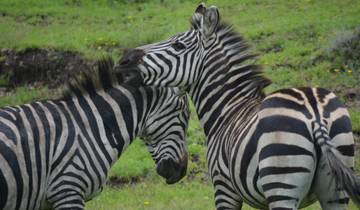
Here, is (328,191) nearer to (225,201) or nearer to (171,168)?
(225,201)

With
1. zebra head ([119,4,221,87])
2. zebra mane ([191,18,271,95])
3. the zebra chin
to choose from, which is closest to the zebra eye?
zebra head ([119,4,221,87])

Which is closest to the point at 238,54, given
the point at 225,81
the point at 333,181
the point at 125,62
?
the point at 225,81

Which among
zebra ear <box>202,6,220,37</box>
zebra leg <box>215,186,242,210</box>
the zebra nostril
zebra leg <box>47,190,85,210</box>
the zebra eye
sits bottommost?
zebra leg <box>215,186,242,210</box>

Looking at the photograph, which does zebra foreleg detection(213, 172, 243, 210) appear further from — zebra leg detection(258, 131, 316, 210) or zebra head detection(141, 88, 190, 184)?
zebra leg detection(258, 131, 316, 210)

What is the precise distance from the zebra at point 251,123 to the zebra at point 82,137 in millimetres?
237

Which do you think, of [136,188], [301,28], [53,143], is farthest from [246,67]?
[301,28]

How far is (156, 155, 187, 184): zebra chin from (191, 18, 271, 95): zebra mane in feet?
3.62

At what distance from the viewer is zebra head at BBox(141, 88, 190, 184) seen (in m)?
7.96

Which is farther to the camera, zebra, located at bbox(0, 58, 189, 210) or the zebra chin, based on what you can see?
the zebra chin

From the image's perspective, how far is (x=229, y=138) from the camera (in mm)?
7309

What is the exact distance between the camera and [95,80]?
25.3 ft

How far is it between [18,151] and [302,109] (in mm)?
2579

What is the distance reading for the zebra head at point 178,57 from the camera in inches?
306

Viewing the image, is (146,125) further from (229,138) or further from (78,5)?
(78,5)
